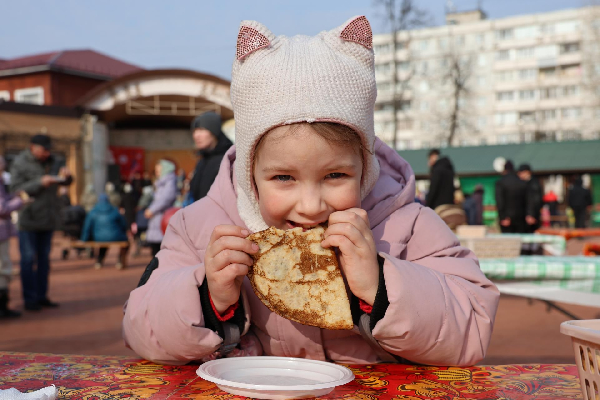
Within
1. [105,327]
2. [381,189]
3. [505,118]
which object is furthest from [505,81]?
[381,189]

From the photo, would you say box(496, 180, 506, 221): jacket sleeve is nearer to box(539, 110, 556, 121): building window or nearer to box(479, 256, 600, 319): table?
box(479, 256, 600, 319): table

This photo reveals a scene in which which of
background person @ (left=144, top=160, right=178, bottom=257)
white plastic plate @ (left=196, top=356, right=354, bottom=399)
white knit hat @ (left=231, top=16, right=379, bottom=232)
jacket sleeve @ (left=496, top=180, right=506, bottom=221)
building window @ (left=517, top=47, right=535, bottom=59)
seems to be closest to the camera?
white plastic plate @ (left=196, top=356, right=354, bottom=399)

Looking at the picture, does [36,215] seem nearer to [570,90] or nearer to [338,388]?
[338,388]

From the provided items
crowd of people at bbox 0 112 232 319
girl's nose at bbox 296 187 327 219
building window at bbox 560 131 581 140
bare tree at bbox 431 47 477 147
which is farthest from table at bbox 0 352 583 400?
building window at bbox 560 131 581 140

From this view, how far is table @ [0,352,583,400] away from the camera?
3.79 ft

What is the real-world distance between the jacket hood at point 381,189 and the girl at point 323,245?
1cm

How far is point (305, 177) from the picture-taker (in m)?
1.40

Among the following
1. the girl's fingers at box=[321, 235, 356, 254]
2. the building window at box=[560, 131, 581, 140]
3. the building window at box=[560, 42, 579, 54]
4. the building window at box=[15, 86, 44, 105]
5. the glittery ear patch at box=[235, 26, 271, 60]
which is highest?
the building window at box=[560, 42, 579, 54]

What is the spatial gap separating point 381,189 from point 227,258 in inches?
23.7

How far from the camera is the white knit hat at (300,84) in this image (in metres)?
1.44

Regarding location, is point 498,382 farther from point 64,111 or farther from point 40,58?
point 40,58

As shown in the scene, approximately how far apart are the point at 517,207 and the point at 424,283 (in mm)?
9952

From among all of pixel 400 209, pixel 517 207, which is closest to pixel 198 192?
pixel 400 209

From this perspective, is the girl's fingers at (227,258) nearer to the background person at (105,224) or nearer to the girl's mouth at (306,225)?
the girl's mouth at (306,225)
